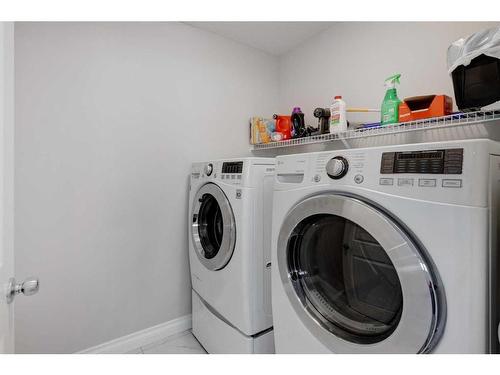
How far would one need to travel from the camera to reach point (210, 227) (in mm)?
1756

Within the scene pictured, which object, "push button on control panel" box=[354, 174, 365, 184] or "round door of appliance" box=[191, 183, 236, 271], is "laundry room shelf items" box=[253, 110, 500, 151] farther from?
"round door of appliance" box=[191, 183, 236, 271]

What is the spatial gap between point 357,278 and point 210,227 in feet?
3.35

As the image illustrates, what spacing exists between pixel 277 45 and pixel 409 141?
141cm

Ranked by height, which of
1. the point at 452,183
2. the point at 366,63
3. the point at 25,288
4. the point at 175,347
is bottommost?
the point at 175,347

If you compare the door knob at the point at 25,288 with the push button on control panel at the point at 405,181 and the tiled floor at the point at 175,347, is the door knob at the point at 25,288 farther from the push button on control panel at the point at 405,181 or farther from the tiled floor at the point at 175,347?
the tiled floor at the point at 175,347

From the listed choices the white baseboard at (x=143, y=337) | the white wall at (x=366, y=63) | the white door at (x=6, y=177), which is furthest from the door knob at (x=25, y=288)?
the white wall at (x=366, y=63)

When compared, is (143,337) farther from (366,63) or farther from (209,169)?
(366,63)

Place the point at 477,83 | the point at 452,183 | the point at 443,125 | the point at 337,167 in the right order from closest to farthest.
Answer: the point at 452,183, the point at 337,167, the point at 477,83, the point at 443,125

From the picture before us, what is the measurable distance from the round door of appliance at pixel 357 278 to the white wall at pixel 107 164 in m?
1.14

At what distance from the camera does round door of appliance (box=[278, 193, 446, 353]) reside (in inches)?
28.7

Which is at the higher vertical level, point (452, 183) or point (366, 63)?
point (366, 63)

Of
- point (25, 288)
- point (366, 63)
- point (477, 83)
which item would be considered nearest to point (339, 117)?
point (366, 63)

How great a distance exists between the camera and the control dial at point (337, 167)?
90cm
